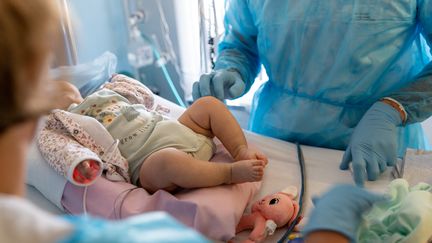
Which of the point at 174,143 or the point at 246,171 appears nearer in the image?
the point at 246,171

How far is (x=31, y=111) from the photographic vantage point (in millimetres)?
386

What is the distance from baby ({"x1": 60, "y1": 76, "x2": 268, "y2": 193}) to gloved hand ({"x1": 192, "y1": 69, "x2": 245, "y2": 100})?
0.33 ft

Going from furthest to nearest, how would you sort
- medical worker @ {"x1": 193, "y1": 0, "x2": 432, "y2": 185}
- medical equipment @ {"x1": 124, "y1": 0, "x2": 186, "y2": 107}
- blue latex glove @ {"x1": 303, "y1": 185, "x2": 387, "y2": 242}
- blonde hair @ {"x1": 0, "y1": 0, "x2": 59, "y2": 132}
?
medical equipment @ {"x1": 124, "y1": 0, "x2": 186, "y2": 107}, medical worker @ {"x1": 193, "y1": 0, "x2": 432, "y2": 185}, blue latex glove @ {"x1": 303, "y1": 185, "x2": 387, "y2": 242}, blonde hair @ {"x1": 0, "y1": 0, "x2": 59, "y2": 132}

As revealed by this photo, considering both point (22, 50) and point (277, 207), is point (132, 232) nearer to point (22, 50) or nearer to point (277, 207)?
point (22, 50)

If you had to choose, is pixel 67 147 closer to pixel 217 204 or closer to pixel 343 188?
pixel 217 204

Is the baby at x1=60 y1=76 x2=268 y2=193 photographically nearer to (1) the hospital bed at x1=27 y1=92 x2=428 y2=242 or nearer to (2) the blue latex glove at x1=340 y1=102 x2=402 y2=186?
(1) the hospital bed at x1=27 y1=92 x2=428 y2=242

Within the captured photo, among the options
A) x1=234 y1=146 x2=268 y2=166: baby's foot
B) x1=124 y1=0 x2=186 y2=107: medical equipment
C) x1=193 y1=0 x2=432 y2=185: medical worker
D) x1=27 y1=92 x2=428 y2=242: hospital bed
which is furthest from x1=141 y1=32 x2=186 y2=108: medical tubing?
x1=234 y1=146 x2=268 y2=166: baby's foot

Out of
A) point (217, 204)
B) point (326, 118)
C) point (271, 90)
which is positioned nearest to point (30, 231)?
point (217, 204)

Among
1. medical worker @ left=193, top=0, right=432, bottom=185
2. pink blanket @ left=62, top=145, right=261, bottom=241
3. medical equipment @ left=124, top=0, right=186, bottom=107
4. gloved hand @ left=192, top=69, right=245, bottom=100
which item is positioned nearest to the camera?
pink blanket @ left=62, top=145, right=261, bottom=241

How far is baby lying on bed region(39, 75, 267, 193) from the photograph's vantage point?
1.14m

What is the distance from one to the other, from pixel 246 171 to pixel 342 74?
423mm

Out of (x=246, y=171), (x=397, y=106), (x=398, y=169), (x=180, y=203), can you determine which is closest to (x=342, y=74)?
(x=397, y=106)

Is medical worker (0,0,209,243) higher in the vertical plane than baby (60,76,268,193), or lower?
higher

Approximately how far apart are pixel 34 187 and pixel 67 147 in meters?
0.19
